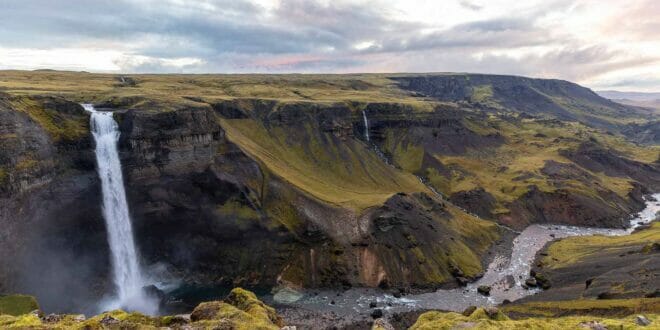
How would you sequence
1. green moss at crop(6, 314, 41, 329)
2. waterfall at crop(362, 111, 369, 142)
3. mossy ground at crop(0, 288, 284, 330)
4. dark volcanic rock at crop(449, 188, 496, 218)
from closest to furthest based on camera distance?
green moss at crop(6, 314, 41, 329)
mossy ground at crop(0, 288, 284, 330)
dark volcanic rock at crop(449, 188, 496, 218)
waterfall at crop(362, 111, 369, 142)

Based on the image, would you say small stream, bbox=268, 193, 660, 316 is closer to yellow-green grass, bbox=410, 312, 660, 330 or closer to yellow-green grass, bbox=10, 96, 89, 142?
yellow-green grass, bbox=410, 312, 660, 330

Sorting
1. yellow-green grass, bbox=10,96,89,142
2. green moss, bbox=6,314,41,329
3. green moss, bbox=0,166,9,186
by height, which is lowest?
green moss, bbox=6,314,41,329

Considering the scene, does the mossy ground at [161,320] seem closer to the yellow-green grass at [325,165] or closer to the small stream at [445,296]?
the small stream at [445,296]

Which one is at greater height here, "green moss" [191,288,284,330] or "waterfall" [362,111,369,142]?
"waterfall" [362,111,369,142]

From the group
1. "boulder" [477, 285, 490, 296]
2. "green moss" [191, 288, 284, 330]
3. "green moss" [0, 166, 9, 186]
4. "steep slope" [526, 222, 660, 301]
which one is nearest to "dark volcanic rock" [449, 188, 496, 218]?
"steep slope" [526, 222, 660, 301]

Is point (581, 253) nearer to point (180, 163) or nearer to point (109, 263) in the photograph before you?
point (180, 163)

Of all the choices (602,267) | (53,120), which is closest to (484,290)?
(602,267)
